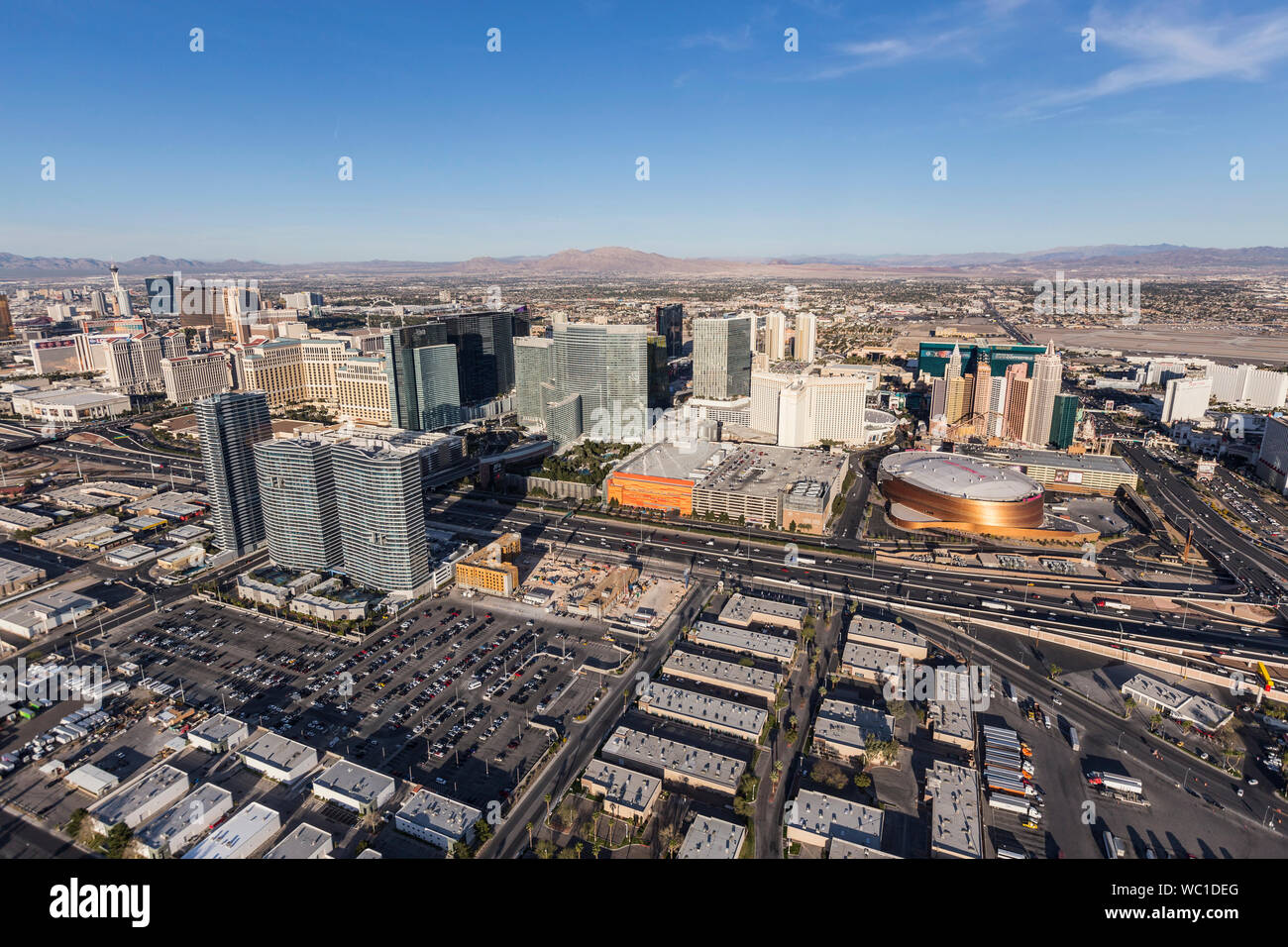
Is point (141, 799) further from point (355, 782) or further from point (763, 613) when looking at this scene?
point (763, 613)

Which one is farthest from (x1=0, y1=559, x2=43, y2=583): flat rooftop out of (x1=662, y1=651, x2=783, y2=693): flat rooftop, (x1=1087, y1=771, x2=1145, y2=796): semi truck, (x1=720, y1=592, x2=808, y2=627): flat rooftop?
(x1=1087, y1=771, x2=1145, y2=796): semi truck

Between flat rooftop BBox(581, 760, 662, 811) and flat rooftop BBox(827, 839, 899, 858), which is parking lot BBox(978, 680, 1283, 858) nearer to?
flat rooftop BBox(827, 839, 899, 858)

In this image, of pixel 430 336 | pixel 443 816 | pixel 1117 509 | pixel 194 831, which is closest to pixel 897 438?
pixel 1117 509

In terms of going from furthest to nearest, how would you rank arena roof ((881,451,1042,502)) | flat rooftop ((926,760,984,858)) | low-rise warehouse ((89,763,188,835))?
1. arena roof ((881,451,1042,502))
2. low-rise warehouse ((89,763,188,835))
3. flat rooftop ((926,760,984,858))

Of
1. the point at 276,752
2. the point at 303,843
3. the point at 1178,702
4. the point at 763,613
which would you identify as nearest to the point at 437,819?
the point at 303,843

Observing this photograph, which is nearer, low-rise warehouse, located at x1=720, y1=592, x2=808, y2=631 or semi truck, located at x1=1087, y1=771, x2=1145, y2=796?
semi truck, located at x1=1087, y1=771, x2=1145, y2=796

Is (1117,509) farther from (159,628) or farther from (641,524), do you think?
(159,628)
